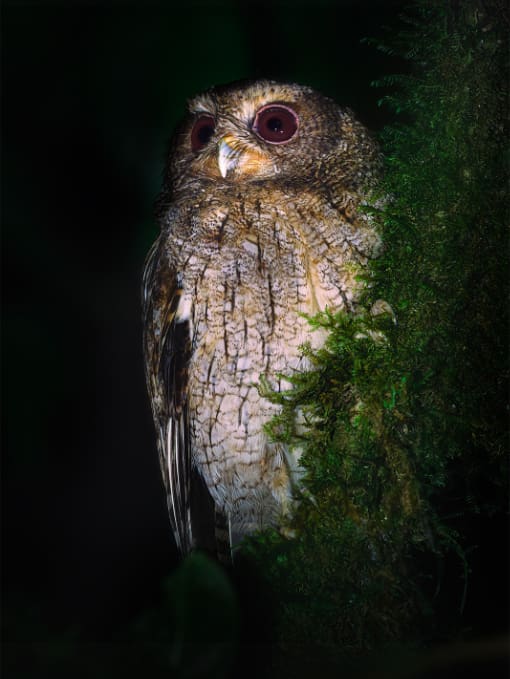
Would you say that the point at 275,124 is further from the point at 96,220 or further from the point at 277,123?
the point at 96,220

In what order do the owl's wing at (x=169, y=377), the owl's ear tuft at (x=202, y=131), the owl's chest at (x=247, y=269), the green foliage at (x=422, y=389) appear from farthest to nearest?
the owl's ear tuft at (x=202, y=131), the owl's wing at (x=169, y=377), the owl's chest at (x=247, y=269), the green foliage at (x=422, y=389)

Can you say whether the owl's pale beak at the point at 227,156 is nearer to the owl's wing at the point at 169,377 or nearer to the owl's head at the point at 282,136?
the owl's head at the point at 282,136

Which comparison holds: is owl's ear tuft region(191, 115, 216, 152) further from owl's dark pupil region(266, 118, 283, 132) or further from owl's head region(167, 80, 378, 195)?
owl's dark pupil region(266, 118, 283, 132)

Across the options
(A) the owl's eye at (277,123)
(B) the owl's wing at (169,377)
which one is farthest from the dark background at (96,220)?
(A) the owl's eye at (277,123)

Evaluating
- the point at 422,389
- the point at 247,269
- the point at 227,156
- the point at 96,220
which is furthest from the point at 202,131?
the point at 422,389

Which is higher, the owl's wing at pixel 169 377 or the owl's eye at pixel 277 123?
the owl's eye at pixel 277 123

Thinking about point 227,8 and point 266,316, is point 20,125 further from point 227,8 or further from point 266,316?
point 266,316

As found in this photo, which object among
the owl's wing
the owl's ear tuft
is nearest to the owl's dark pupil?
the owl's ear tuft
